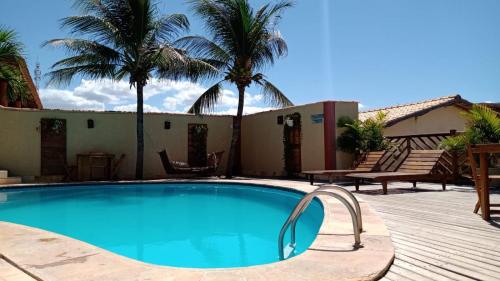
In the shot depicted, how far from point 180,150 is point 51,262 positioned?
518 inches

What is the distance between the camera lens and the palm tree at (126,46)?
13.4m

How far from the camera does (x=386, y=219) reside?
5027 mm

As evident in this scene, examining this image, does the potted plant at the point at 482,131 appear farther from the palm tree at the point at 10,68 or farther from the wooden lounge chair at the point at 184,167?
the palm tree at the point at 10,68

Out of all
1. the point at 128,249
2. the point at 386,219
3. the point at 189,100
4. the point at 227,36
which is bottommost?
the point at 128,249

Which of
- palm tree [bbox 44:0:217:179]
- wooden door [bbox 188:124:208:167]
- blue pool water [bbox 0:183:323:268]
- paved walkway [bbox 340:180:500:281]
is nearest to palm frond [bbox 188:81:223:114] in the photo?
palm tree [bbox 44:0:217:179]

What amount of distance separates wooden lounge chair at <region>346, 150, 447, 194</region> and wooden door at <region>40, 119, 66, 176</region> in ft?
34.8

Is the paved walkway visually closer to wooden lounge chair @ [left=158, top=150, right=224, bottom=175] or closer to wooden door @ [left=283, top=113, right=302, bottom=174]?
wooden door @ [left=283, top=113, right=302, bottom=174]

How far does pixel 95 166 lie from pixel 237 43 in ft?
22.7

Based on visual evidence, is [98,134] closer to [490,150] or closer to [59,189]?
[59,189]

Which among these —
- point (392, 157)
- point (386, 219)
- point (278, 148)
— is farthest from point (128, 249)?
point (278, 148)

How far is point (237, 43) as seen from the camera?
45.5ft

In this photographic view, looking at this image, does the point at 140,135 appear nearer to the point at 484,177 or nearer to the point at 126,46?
the point at 126,46

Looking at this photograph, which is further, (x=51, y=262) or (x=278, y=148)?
(x=278, y=148)

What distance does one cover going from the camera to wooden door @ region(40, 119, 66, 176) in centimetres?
1397
